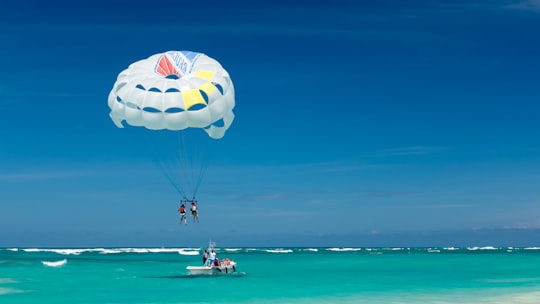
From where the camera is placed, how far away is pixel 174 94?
77.6 ft

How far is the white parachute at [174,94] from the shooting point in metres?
23.5

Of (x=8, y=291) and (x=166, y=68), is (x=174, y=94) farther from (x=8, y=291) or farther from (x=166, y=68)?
(x=8, y=291)

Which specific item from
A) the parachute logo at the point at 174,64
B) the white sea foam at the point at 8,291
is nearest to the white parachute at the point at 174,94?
the parachute logo at the point at 174,64

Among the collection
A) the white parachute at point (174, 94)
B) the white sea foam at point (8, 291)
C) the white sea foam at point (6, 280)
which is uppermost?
the white parachute at point (174, 94)

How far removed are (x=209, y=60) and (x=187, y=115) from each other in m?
2.62

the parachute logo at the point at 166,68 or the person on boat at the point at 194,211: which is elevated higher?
the parachute logo at the point at 166,68

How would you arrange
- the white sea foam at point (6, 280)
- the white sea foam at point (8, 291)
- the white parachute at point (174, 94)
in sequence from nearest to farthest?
1. the white parachute at point (174, 94)
2. the white sea foam at point (8, 291)
3. the white sea foam at point (6, 280)

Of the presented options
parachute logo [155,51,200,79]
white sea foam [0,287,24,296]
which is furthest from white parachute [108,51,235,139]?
white sea foam [0,287,24,296]

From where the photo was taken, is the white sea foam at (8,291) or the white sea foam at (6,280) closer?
the white sea foam at (8,291)

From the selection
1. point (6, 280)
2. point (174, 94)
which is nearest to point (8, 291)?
point (6, 280)

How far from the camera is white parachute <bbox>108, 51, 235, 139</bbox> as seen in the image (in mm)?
23547

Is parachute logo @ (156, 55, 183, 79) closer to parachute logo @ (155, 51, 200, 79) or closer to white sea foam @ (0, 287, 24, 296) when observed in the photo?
parachute logo @ (155, 51, 200, 79)

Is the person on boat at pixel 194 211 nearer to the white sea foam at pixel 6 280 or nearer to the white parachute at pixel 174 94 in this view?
the white parachute at pixel 174 94

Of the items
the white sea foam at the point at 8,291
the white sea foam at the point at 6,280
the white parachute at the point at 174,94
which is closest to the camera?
the white parachute at the point at 174,94
